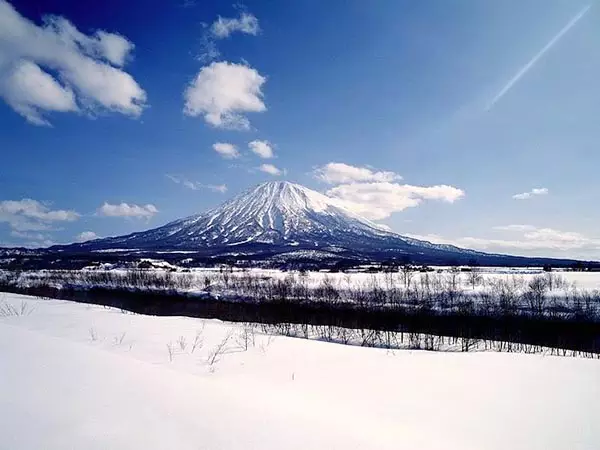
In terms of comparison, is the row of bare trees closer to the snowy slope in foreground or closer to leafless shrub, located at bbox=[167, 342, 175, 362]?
the snowy slope in foreground

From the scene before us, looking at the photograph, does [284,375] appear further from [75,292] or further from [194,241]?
[194,241]

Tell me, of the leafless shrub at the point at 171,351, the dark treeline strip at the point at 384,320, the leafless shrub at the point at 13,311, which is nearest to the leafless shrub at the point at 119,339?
the leafless shrub at the point at 171,351

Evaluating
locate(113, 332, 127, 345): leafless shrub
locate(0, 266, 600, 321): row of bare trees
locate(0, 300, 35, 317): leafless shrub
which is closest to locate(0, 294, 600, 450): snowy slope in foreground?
locate(113, 332, 127, 345): leafless shrub

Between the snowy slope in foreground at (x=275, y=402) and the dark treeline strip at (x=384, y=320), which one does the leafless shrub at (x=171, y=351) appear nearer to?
the snowy slope in foreground at (x=275, y=402)

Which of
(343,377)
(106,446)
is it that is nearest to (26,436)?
(106,446)

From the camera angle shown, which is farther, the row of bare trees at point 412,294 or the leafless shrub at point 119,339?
the row of bare trees at point 412,294

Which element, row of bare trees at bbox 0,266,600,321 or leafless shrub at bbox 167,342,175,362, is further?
row of bare trees at bbox 0,266,600,321

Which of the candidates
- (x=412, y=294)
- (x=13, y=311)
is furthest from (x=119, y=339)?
(x=412, y=294)
